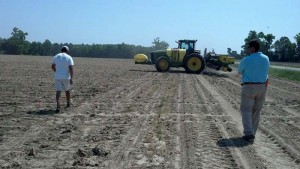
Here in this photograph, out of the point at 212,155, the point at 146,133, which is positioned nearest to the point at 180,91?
the point at 146,133

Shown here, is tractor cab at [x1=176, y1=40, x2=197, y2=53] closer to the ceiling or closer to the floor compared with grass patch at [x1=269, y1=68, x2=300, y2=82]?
closer to the ceiling

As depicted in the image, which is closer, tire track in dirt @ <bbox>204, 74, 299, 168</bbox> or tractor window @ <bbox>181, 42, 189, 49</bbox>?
tire track in dirt @ <bbox>204, 74, 299, 168</bbox>

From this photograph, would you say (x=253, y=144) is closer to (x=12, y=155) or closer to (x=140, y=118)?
(x=140, y=118)

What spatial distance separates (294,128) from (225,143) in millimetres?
2677

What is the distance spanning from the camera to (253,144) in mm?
7945

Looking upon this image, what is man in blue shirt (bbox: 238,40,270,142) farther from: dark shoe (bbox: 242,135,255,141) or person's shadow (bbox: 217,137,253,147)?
person's shadow (bbox: 217,137,253,147)

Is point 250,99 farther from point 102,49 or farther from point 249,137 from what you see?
point 102,49

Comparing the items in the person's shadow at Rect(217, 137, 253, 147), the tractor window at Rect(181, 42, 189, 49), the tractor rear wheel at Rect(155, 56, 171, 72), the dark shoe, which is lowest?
the person's shadow at Rect(217, 137, 253, 147)

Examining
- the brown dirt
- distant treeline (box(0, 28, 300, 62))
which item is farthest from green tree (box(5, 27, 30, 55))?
the brown dirt

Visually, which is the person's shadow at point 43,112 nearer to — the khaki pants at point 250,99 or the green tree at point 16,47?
the khaki pants at point 250,99

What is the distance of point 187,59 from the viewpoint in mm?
30031

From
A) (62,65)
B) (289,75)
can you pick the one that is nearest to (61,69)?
(62,65)

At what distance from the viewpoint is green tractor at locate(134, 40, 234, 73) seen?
98.2 ft

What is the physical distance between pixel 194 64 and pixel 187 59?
60cm
